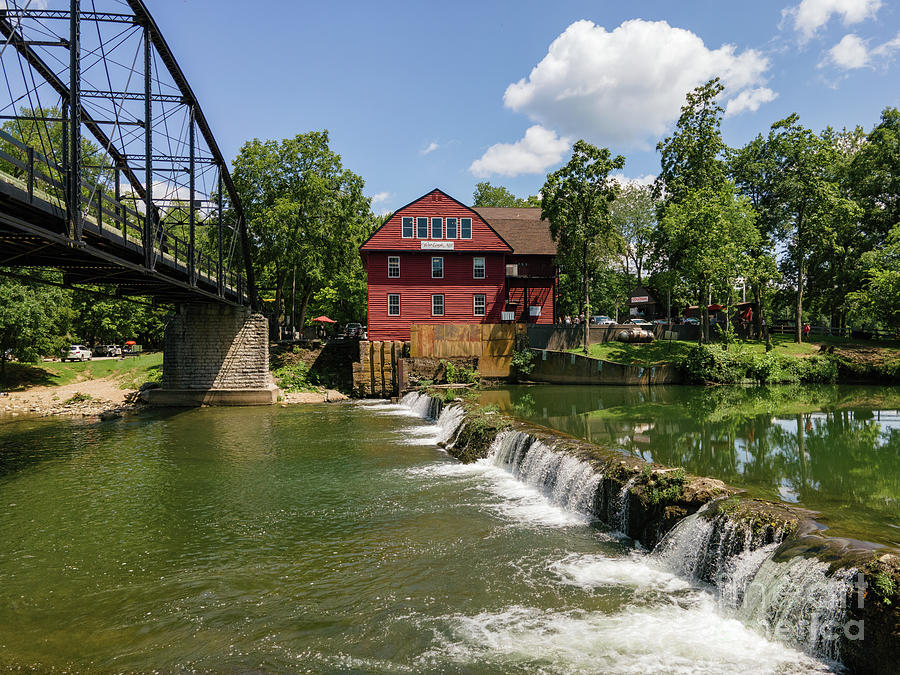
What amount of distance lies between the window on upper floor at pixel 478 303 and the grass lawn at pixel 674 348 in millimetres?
7851

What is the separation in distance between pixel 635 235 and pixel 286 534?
216ft

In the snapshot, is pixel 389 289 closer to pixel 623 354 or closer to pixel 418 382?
pixel 418 382

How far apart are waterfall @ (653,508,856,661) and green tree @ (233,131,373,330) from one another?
36.0 meters

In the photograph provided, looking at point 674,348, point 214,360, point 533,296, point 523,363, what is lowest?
point 523,363

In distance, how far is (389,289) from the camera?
42.3 metres

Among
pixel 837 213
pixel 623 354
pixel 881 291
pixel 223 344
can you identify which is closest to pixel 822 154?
pixel 837 213

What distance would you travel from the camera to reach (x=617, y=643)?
23.2 ft

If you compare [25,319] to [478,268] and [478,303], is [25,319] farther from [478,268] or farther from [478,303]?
[478,268]

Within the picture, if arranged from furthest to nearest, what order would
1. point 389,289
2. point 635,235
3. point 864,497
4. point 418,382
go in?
1. point 635,235
2. point 389,289
3. point 418,382
4. point 864,497

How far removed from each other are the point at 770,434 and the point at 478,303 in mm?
26911

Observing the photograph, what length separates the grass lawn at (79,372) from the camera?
38.1 m

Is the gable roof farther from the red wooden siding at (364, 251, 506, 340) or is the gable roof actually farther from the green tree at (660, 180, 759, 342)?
the green tree at (660, 180, 759, 342)

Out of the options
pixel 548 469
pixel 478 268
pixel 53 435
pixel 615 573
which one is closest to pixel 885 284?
pixel 478 268

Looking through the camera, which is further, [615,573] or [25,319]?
[25,319]
